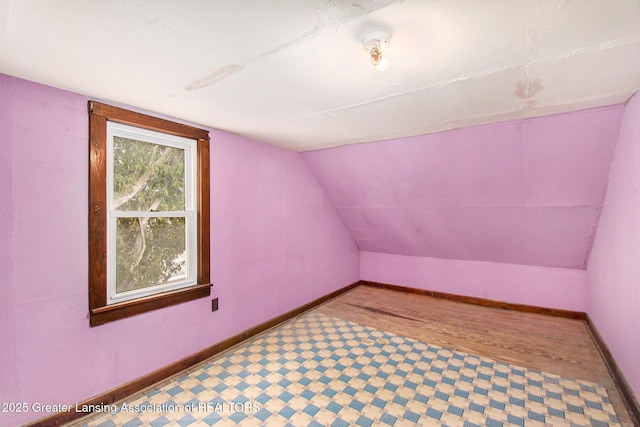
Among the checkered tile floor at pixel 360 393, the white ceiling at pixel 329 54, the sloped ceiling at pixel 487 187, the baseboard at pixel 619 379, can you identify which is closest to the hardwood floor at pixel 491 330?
the baseboard at pixel 619 379

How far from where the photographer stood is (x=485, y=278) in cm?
411

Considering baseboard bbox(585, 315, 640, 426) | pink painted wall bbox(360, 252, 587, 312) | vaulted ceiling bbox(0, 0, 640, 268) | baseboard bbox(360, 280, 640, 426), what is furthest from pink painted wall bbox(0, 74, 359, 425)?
baseboard bbox(585, 315, 640, 426)

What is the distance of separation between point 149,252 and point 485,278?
4.03 m

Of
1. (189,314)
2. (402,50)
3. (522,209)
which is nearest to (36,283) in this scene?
(189,314)

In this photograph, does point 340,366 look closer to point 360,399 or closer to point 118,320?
point 360,399

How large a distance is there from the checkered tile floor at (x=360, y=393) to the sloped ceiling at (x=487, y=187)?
5.13ft

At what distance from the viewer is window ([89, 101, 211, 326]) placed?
208 cm

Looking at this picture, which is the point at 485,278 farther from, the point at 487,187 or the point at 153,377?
the point at 153,377

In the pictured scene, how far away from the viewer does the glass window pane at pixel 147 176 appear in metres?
2.27

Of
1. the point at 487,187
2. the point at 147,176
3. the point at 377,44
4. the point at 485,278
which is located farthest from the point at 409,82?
the point at 485,278

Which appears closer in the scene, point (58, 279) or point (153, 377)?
point (58, 279)

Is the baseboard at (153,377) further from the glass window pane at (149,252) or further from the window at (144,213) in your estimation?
the glass window pane at (149,252)

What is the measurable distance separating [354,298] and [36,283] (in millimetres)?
3548

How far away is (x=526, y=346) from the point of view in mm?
2912
